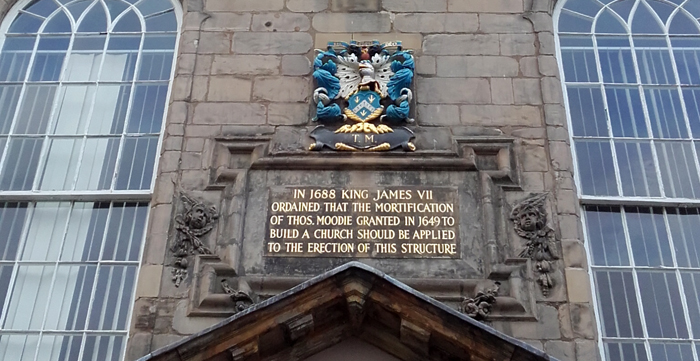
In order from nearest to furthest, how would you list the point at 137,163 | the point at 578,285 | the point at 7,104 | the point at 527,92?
the point at 578,285
the point at 137,163
the point at 527,92
the point at 7,104

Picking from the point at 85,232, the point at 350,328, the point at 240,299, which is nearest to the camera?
the point at 350,328

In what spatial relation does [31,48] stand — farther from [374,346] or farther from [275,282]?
[374,346]

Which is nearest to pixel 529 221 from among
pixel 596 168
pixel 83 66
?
pixel 596 168

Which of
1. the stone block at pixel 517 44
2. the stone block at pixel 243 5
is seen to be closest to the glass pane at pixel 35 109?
the stone block at pixel 243 5

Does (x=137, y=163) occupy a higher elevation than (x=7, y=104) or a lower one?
lower

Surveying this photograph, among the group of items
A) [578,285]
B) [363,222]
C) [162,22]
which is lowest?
[578,285]

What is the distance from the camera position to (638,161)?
906cm

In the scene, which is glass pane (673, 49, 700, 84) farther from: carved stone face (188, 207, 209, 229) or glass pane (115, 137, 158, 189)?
glass pane (115, 137, 158, 189)

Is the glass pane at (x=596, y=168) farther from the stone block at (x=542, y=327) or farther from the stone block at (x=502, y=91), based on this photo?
the stone block at (x=542, y=327)

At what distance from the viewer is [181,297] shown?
7.98 m

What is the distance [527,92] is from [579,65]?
35.7 inches

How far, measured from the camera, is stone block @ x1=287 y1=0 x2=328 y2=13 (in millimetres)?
9898

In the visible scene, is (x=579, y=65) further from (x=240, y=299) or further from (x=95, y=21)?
(x=95, y=21)

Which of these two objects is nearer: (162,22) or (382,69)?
(382,69)
